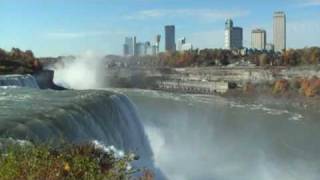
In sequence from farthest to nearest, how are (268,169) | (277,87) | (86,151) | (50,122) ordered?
(277,87) < (268,169) < (50,122) < (86,151)

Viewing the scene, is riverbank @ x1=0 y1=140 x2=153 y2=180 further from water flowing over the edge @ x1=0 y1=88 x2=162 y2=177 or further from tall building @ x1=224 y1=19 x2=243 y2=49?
tall building @ x1=224 y1=19 x2=243 y2=49

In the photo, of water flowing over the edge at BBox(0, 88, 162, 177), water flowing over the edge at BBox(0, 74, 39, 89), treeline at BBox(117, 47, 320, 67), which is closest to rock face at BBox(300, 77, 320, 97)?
treeline at BBox(117, 47, 320, 67)

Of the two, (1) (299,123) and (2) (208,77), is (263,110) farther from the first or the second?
(2) (208,77)

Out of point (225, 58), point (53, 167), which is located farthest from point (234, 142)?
point (225, 58)

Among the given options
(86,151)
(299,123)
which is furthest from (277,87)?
(86,151)

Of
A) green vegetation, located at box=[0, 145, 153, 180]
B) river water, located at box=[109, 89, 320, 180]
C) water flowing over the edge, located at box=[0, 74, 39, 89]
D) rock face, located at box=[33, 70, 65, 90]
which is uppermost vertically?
green vegetation, located at box=[0, 145, 153, 180]

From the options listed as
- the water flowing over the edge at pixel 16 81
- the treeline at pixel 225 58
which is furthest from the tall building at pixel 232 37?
the water flowing over the edge at pixel 16 81

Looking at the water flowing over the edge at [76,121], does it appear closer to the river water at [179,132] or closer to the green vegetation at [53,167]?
the river water at [179,132]
